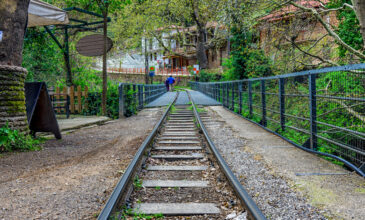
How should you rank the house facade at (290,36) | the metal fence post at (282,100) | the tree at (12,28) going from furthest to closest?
the house facade at (290,36) < the metal fence post at (282,100) < the tree at (12,28)

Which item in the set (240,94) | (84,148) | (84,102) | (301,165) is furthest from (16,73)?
(240,94)

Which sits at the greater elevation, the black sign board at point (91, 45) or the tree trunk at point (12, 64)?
the black sign board at point (91, 45)

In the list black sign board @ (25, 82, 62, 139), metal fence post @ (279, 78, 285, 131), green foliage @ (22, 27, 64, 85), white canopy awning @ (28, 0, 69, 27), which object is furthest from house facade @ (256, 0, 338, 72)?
green foliage @ (22, 27, 64, 85)

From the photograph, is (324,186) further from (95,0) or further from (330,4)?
(95,0)

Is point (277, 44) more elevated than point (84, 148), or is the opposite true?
point (277, 44)

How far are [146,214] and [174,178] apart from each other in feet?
4.43

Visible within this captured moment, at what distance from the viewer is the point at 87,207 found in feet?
11.1

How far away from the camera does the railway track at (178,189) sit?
127 inches

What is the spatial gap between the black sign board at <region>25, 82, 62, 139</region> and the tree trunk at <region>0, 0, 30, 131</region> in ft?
1.58

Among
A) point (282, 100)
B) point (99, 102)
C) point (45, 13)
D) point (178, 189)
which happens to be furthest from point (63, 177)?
point (99, 102)

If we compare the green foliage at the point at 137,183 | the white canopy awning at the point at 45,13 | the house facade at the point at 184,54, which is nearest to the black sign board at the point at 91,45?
the white canopy awning at the point at 45,13

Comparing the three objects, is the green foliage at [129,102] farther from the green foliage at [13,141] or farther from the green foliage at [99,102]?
the green foliage at [13,141]

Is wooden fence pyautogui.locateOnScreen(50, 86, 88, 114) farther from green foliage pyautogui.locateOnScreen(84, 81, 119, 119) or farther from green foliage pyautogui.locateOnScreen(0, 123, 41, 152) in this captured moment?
green foliage pyautogui.locateOnScreen(0, 123, 41, 152)

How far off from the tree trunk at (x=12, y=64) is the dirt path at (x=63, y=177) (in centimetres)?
78
